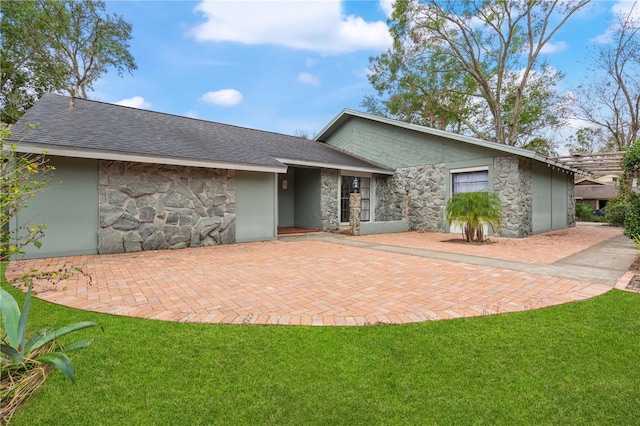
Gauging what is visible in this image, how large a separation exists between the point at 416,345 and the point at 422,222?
10.4 m

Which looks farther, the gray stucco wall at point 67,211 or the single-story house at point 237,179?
the single-story house at point 237,179

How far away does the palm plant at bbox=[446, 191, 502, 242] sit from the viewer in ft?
29.2

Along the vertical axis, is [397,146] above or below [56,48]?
below

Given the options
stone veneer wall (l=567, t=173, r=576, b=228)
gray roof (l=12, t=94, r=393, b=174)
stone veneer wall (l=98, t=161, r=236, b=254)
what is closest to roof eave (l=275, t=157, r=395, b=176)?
gray roof (l=12, t=94, r=393, b=174)

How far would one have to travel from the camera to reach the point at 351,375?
7.45 ft

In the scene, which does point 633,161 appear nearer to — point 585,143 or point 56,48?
point 585,143

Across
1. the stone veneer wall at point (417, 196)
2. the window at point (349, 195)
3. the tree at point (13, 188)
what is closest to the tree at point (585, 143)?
the stone veneer wall at point (417, 196)

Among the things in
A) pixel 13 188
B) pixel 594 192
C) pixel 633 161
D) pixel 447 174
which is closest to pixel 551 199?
pixel 447 174

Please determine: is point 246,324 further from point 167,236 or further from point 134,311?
point 167,236

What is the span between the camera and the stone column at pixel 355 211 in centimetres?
1072

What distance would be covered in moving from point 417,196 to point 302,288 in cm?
950

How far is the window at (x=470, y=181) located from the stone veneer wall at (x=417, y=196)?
1.38 ft

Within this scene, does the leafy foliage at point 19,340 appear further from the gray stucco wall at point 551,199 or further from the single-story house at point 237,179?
the gray stucco wall at point 551,199

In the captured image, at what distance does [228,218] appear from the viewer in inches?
349
